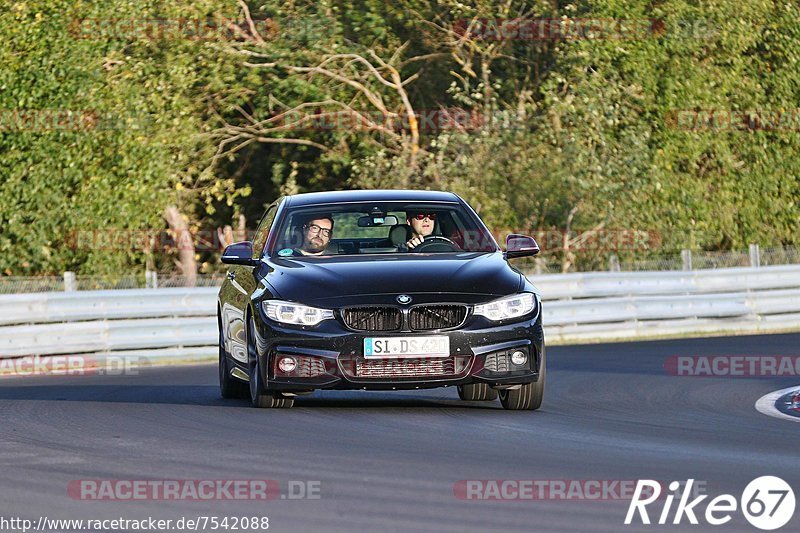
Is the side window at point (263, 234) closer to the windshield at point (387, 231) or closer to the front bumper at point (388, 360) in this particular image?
the windshield at point (387, 231)

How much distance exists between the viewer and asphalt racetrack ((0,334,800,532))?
7.04 m

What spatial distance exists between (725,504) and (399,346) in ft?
12.9

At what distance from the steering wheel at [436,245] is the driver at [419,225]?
0.11 ft

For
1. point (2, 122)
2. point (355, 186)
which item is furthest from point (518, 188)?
point (2, 122)

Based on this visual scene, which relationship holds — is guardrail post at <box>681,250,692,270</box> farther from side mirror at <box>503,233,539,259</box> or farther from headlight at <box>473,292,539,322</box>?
headlight at <box>473,292,539,322</box>

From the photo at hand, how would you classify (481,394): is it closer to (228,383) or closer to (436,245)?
(436,245)

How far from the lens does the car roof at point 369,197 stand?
12.5 meters

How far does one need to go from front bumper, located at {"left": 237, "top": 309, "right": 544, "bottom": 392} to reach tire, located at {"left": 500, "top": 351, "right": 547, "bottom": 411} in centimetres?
35

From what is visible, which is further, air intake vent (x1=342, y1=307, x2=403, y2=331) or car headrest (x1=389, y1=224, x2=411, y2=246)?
car headrest (x1=389, y1=224, x2=411, y2=246)

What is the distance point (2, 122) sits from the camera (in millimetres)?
27078

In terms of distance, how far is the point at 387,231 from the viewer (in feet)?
40.0

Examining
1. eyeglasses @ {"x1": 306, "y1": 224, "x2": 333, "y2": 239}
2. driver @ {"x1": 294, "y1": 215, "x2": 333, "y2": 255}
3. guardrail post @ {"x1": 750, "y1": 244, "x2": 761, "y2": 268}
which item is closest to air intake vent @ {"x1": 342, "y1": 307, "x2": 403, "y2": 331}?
driver @ {"x1": 294, "y1": 215, "x2": 333, "y2": 255}

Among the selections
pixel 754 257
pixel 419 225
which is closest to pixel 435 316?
pixel 419 225

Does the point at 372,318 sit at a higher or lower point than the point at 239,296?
higher
